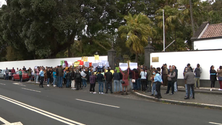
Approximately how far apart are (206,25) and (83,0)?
51.9 ft

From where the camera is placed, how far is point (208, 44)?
1969 cm

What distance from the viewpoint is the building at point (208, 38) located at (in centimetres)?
1895

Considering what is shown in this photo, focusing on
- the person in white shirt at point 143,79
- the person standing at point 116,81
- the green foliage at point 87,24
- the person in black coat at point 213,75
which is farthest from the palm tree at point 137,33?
the person in black coat at point 213,75

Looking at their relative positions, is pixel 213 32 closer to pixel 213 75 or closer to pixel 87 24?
pixel 213 75

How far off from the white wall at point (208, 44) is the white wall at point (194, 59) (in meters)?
4.61

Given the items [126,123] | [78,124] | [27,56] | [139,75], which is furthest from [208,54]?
[27,56]

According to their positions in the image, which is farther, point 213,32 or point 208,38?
point 213,32

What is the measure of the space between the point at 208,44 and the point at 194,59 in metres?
5.23

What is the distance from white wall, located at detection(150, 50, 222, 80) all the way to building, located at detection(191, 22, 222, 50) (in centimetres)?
449

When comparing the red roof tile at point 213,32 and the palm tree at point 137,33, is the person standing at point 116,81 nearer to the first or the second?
the palm tree at point 137,33

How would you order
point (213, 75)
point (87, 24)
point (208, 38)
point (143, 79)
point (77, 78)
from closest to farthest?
point (213, 75), point (143, 79), point (77, 78), point (208, 38), point (87, 24)

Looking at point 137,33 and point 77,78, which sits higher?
point 137,33

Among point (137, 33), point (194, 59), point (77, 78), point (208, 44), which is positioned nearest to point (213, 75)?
point (194, 59)

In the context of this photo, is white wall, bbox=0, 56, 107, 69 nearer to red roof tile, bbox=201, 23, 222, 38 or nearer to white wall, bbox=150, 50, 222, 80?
white wall, bbox=150, 50, 222, 80
